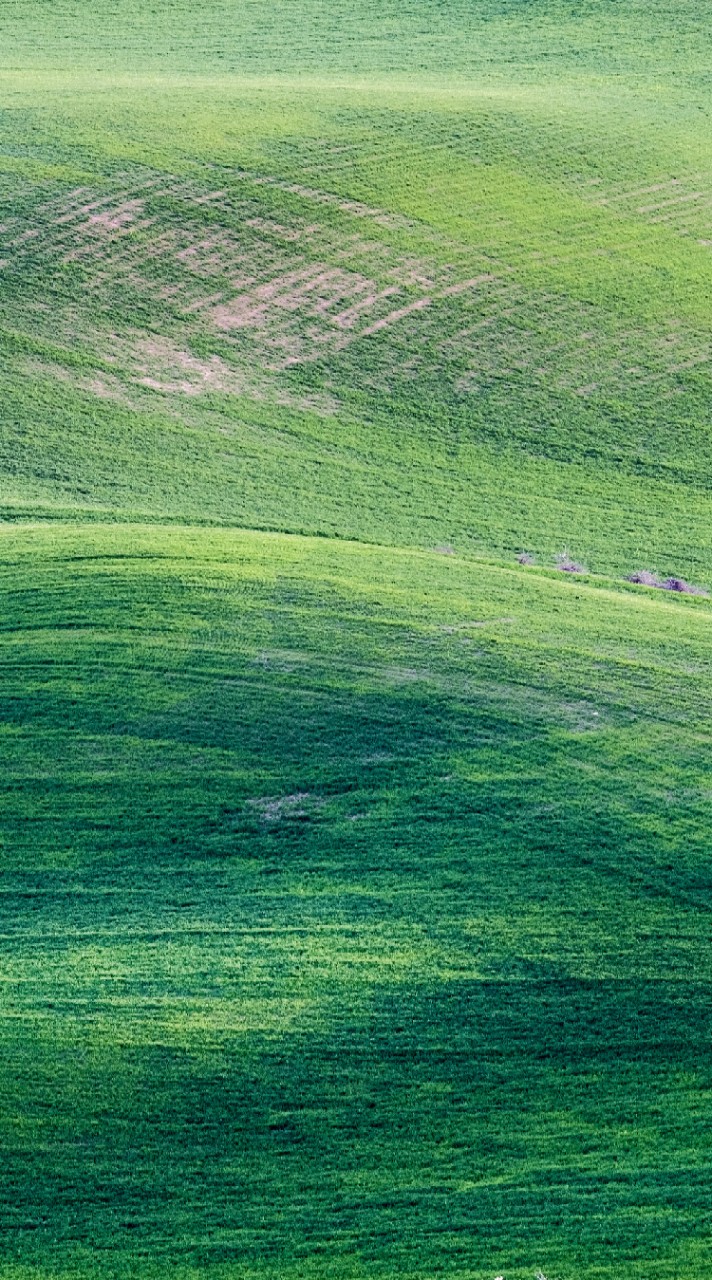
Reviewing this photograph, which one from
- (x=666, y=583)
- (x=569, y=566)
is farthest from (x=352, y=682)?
(x=666, y=583)

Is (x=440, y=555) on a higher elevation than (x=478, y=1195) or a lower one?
higher

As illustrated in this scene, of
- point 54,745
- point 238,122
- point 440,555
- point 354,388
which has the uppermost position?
point 238,122

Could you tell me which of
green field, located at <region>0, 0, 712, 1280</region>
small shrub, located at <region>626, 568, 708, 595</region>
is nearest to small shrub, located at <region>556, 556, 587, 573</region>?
green field, located at <region>0, 0, 712, 1280</region>

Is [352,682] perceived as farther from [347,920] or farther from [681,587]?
[681,587]

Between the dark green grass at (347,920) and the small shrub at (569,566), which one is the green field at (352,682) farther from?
the small shrub at (569,566)

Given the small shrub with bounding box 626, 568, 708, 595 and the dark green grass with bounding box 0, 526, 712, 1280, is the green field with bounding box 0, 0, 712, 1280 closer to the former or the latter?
the dark green grass with bounding box 0, 526, 712, 1280

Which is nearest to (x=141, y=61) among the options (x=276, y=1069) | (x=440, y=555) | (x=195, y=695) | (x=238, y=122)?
(x=238, y=122)

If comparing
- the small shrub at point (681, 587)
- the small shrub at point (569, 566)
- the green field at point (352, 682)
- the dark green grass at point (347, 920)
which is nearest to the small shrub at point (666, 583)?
the small shrub at point (681, 587)

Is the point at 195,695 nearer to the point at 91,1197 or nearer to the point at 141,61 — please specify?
the point at 91,1197
